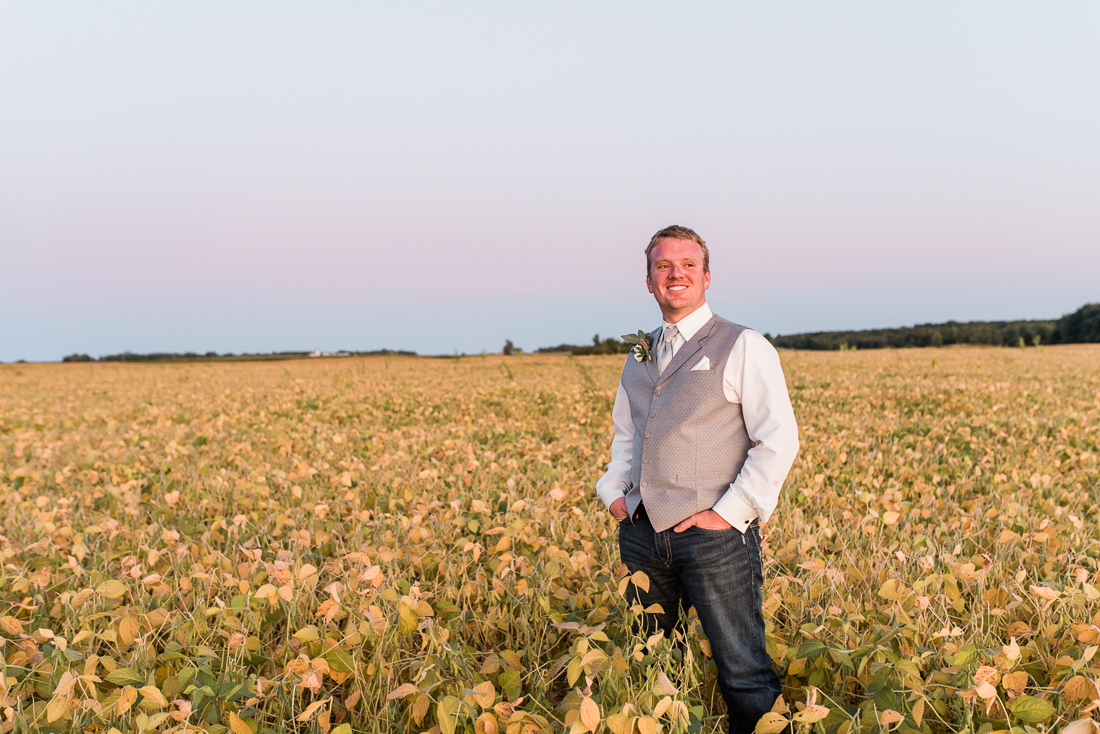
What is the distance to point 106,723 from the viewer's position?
7.94 ft

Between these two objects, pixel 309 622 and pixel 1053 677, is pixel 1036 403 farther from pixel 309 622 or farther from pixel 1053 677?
pixel 309 622

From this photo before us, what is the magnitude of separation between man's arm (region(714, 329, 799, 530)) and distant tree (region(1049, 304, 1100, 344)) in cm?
6075

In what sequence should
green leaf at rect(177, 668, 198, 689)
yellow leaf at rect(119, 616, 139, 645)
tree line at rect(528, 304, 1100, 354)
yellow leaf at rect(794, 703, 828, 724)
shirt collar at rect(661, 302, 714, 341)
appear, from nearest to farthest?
yellow leaf at rect(794, 703, 828, 724) → green leaf at rect(177, 668, 198, 689) → shirt collar at rect(661, 302, 714, 341) → yellow leaf at rect(119, 616, 139, 645) → tree line at rect(528, 304, 1100, 354)

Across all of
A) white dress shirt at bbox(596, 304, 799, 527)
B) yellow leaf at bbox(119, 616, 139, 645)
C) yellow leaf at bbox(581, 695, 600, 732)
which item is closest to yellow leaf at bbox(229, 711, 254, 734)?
yellow leaf at bbox(119, 616, 139, 645)

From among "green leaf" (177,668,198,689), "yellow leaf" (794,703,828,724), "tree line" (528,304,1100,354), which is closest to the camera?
"yellow leaf" (794,703,828,724)

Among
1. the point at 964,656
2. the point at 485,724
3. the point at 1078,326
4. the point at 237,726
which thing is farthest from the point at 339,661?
the point at 1078,326

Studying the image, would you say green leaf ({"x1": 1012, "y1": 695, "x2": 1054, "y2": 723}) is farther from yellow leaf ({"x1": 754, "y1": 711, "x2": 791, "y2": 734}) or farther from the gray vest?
the gray vest

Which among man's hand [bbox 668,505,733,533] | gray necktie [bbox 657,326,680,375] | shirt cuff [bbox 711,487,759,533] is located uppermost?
gray necktie [bbox 657,326,680,375]

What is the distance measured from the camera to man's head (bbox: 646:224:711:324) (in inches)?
103

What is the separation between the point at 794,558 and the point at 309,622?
2809 mm

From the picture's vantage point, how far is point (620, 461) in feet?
9.27

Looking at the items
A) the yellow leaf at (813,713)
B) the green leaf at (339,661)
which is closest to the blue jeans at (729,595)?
the yellow leaf at (813,713)

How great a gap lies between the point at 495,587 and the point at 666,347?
5.37ft

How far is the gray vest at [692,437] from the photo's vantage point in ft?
8.04
